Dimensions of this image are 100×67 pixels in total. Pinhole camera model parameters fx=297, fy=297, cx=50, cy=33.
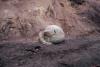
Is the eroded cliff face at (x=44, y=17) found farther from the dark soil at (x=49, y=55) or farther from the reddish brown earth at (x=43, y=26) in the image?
the dark soil at (x=49, y=55)

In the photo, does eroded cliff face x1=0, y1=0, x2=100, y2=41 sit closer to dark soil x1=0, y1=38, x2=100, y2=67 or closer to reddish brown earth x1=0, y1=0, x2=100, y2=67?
reddish brown earth x1=0, y1=0, x2=100, y2=67

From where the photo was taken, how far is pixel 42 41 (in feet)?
27.8

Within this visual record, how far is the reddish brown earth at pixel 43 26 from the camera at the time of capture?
6.68 m

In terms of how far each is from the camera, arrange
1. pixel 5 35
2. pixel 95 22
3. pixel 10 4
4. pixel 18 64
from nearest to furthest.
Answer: pixel 18 64 < pixel 5 35 < pixel 10 4 < pixel 95 22

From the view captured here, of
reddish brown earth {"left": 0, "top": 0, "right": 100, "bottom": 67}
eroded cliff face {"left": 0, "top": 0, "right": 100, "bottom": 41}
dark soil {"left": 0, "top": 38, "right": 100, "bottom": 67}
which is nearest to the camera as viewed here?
dark soil {"left": 0, "top": 38, "right": 100, "bottom": 67}

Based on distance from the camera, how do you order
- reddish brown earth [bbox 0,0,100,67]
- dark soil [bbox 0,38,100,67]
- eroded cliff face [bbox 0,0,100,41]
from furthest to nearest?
1. eroded cliff face [bbox 0,0,100,41]
2. reddish brown earth [bbox 0,0,100,67]
3. dark soil [bbox 0,38,100,67]

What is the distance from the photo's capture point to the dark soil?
648 centimetres

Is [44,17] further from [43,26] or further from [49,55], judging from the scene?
[49,55]

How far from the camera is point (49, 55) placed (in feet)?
22.8

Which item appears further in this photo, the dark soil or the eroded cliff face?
the eroded cliff face

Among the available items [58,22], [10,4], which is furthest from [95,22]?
[10,4]

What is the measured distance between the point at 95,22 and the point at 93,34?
0.88 meters

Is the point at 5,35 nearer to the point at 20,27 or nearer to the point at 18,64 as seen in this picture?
the point at 20,27

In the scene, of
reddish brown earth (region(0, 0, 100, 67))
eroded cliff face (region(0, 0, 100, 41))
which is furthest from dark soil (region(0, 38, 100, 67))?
eroded cliff face (region(0, 0, 100, 41))
